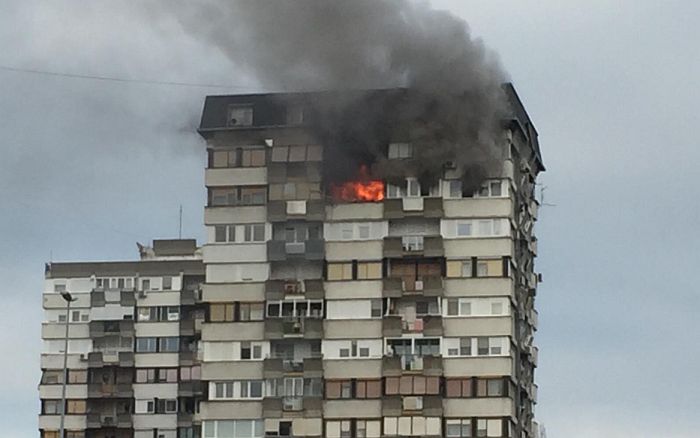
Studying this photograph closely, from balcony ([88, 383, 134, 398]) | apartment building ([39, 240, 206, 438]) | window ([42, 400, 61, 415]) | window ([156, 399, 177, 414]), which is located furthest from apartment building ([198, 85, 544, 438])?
window ([42, 400, 61, 415])

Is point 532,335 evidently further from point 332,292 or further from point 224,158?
point 224,158

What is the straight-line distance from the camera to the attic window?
470 feet

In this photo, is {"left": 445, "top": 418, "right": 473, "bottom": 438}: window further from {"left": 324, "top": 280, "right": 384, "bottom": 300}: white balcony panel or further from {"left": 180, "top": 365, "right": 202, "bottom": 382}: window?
{"left": 180, "top": 365, "right": 202, "bottom": 382}: window

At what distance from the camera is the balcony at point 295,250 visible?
A: 456ft

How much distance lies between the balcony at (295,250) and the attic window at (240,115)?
10.4m

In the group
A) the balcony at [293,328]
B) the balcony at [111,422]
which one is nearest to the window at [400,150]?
the balcony at [293,328]

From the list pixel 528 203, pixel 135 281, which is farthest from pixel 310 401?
pixel 135 281

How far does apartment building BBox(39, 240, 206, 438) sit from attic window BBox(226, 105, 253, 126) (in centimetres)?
3801

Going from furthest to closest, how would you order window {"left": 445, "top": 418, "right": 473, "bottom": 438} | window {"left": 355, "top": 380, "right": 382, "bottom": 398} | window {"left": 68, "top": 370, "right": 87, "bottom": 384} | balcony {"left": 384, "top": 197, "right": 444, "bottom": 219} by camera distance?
window {"left": 68, "top": 370, "right": 87, "bottom": 384}, balcony {"left": 384, "top": 197, "right": 444, "bottom": 219}, window {"left": 355, "top": 380, "right": 382, "bottom": 398}, window {"left": 445, "top": 418, "right": 473, "bottom": 438}

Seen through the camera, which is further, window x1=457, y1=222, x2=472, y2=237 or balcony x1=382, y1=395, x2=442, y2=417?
window x1=457, y1=222, x2=472, y2=237

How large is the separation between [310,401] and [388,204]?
1666cm

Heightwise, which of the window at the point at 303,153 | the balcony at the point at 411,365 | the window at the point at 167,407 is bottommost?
the balcony at the point at 411,365

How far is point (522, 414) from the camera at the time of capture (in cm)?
14212

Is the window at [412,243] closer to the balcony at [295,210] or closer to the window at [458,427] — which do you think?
the balcony at [295,210]
